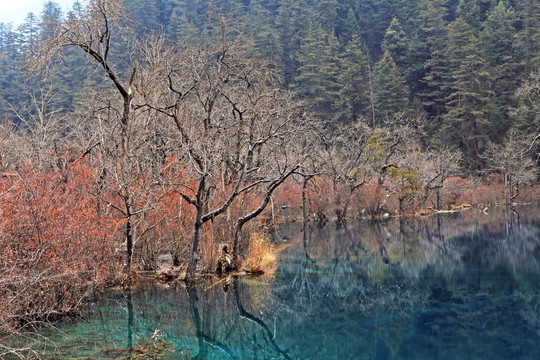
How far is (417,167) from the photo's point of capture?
3856 centimetres

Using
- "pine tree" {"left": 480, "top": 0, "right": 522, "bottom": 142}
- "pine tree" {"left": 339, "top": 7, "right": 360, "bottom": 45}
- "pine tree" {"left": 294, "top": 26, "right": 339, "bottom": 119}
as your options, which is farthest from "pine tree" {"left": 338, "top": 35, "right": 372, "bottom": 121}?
"pine tree" {"left": 480, "top": 0, "right": 522, "bottom": 142}

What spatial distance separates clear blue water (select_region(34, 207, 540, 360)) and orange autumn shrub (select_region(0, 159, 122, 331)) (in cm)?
62

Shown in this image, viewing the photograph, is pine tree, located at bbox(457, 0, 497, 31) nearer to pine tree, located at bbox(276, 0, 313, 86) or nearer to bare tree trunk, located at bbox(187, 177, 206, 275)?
pine tree, located at bbox(276, 0, 313, 86)

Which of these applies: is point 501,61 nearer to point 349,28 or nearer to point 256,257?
point 349,28

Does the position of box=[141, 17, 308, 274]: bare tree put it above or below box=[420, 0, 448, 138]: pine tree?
below

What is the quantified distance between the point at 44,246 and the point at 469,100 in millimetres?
48908

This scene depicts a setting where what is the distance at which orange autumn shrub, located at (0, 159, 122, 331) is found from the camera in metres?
8.47

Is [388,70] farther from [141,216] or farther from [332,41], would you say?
[141,216]

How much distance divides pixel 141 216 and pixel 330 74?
1775 inches

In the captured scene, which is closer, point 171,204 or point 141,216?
point 141,216

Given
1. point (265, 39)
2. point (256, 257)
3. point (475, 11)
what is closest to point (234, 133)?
point (256, 257)

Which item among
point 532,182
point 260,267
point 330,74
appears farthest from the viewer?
point 330,74

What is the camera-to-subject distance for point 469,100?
166ft

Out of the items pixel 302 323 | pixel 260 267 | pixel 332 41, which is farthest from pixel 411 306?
pixel 332 41
